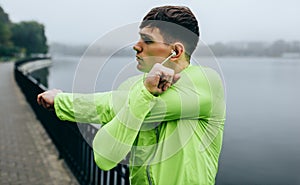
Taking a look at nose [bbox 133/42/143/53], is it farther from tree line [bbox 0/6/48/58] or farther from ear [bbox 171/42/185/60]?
tree line [bbox 0/6/48/58]

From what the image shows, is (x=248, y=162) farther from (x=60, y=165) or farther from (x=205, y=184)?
(x=205, y=184)

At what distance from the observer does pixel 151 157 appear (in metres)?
1.31

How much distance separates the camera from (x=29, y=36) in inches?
2307

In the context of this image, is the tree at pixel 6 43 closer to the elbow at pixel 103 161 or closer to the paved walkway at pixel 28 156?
the paved walkway at pixel 28 156

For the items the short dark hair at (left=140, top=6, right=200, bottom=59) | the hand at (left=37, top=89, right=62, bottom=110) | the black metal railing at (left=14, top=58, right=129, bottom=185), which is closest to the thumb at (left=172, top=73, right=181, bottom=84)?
the short dark hair at (left=140, top=6, right=200, bottom=59)

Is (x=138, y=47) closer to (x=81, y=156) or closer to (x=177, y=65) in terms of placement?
(x=177, y=65)

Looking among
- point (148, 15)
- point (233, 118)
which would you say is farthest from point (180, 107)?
point (233, 118)

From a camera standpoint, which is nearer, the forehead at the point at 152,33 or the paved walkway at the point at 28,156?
the forehead at the point at 152,33

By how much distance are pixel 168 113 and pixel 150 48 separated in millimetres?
221

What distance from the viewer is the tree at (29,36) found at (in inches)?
2049

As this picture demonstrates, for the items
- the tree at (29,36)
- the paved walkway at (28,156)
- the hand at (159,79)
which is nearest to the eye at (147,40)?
the hand at (159,79)

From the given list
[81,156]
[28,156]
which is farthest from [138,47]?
[28,156]

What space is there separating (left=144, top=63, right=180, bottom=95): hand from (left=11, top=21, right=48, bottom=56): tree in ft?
162

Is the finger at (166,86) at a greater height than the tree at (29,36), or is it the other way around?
the finger at (166,86)
